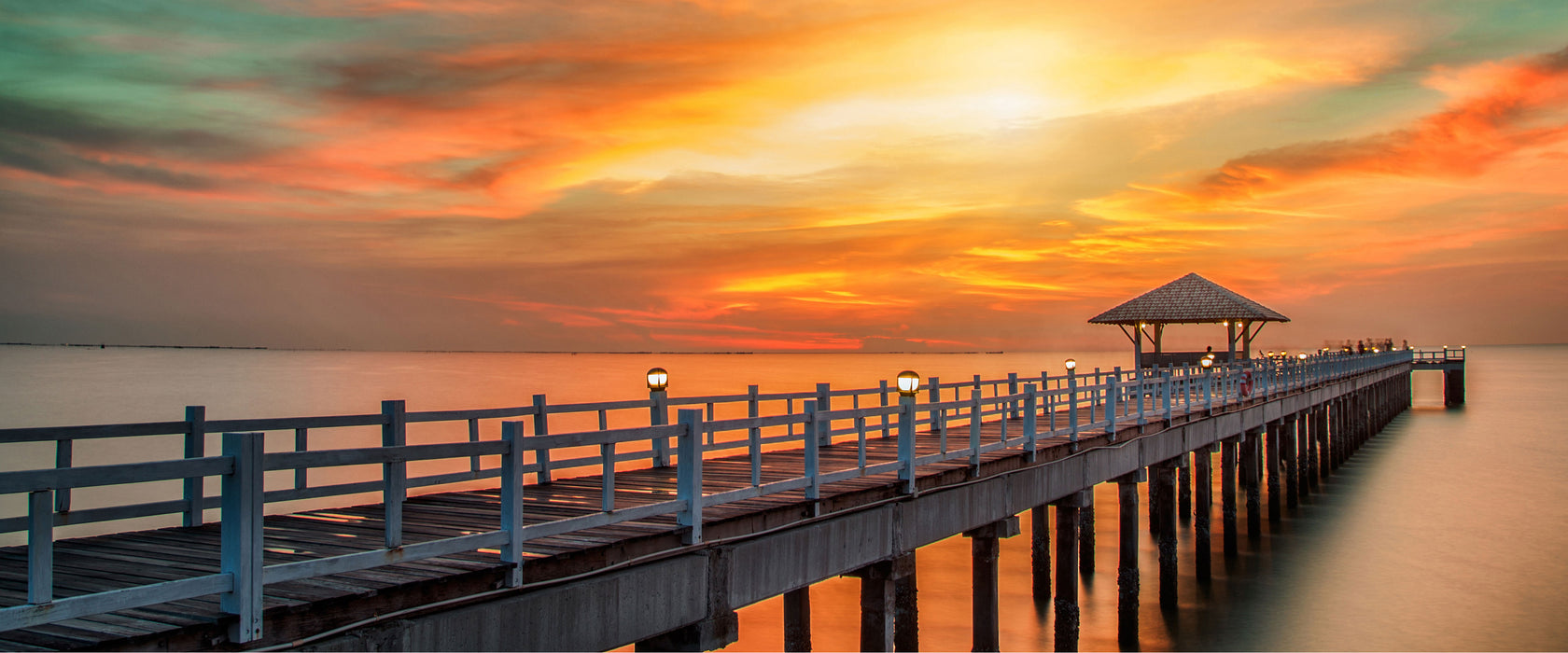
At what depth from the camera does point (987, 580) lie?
45.2 ft

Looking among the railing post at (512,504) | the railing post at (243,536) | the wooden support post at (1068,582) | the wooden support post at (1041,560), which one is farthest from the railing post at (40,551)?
the wooden support post at (1041,560)

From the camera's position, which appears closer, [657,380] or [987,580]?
[657,380]

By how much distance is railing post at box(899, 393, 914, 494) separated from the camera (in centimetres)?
1142

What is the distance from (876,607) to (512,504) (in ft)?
17.5

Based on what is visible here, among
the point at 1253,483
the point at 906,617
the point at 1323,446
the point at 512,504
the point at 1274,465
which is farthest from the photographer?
the point at 1323,446

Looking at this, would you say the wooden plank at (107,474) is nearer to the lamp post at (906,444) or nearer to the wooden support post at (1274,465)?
the lamp post at (906,444)

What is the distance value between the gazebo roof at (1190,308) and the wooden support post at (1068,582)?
2667 cm

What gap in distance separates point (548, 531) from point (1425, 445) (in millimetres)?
55065

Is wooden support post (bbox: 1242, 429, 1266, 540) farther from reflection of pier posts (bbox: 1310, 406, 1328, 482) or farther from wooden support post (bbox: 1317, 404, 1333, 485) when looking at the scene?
wooden support post (bbox: 1317, 404, 1333, 485)

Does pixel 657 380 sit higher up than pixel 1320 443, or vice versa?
pixel 657 380

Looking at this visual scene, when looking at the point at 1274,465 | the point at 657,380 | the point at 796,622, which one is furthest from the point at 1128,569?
the point at 1274,465

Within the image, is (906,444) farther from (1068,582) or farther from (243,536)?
(243,536)

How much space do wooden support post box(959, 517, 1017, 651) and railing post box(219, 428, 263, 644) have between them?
9.35m

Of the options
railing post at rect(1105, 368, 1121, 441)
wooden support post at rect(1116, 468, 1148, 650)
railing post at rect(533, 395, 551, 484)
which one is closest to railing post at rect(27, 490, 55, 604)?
railing post at rect(533, 395, 551, 484)
